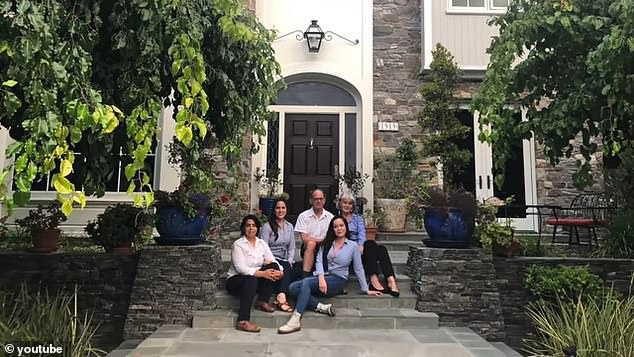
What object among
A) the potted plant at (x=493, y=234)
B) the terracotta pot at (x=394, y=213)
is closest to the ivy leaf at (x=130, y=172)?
the potted plant at (x=493, y=234)

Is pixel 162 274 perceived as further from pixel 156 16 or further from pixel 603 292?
pixel 603 292

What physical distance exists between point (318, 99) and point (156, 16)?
17.2 feet

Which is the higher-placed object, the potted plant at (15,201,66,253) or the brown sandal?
the potted plant at (15,201,66,253)

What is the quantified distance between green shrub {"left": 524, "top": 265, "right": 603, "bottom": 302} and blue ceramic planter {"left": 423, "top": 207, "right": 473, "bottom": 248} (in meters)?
0.69

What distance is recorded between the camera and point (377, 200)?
6938 mm

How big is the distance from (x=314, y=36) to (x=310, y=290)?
4541 millimetres

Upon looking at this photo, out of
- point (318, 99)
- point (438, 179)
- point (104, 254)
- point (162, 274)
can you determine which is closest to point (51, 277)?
point (104, 254)

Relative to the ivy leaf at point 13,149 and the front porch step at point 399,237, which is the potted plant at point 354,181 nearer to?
the front porch step at point 399,237

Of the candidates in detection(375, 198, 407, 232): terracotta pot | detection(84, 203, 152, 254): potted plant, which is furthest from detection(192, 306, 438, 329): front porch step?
detection(375, 198, 407, 232): terracotta pot

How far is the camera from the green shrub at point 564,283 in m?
4.09

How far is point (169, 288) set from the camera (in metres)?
4.08

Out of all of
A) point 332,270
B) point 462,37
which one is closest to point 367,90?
point 462,37

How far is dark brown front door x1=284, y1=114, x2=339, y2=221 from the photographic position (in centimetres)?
739

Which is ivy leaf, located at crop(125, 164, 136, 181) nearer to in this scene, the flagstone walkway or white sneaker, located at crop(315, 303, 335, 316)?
the flagstone walkway
